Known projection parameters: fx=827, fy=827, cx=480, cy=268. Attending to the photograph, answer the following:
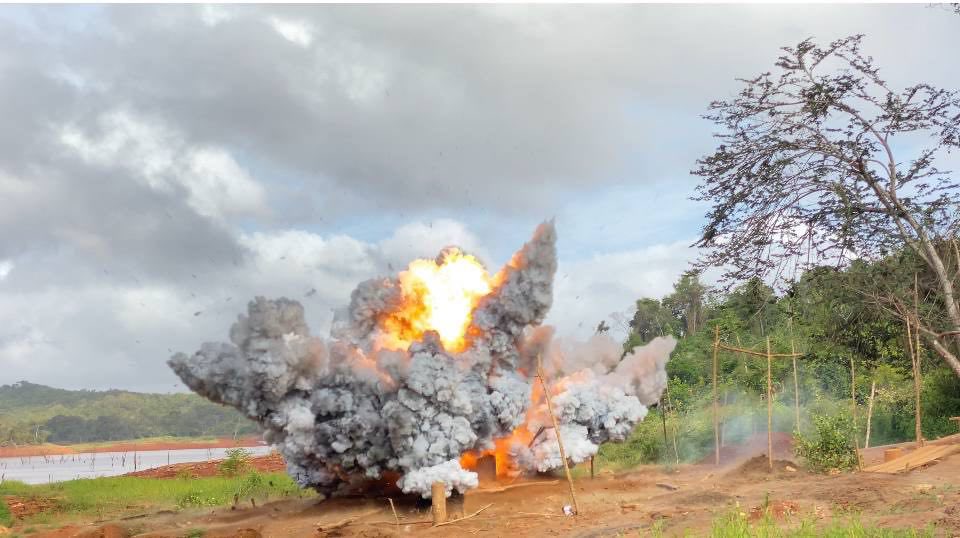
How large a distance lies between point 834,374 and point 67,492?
1269 inches

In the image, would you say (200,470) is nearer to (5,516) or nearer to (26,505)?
(26,505)

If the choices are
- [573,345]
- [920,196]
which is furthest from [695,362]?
[920,196]

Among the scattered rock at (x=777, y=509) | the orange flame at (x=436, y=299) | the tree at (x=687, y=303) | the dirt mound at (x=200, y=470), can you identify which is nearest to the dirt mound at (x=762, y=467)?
the scattered rock at (x=777, y=509)

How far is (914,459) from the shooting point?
19141 mm

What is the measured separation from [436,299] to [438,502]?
539 centimetres

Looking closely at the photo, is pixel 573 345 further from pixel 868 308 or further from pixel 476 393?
pixel 868 308

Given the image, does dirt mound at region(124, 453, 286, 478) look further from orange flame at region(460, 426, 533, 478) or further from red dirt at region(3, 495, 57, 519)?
orange flame at region(460, 426, 533, 478)

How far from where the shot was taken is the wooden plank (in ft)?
60.7

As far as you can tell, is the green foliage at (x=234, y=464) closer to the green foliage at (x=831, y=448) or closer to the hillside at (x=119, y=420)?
the green foliage at (x=831, y=448)

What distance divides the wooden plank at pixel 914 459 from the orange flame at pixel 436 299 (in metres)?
10.00

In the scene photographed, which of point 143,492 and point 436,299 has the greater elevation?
point 436,299

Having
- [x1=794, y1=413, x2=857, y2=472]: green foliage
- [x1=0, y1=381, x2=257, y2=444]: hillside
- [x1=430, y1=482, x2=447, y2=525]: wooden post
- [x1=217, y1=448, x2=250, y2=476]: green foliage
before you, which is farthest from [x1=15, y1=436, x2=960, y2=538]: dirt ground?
[x1=0, y1=381, x2=257, y2=444]: hillside

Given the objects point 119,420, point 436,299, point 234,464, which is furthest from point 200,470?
point 119,420

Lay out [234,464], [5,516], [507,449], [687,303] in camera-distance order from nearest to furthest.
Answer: [507,449]
[5,516]
[234,464]
[687,303]
